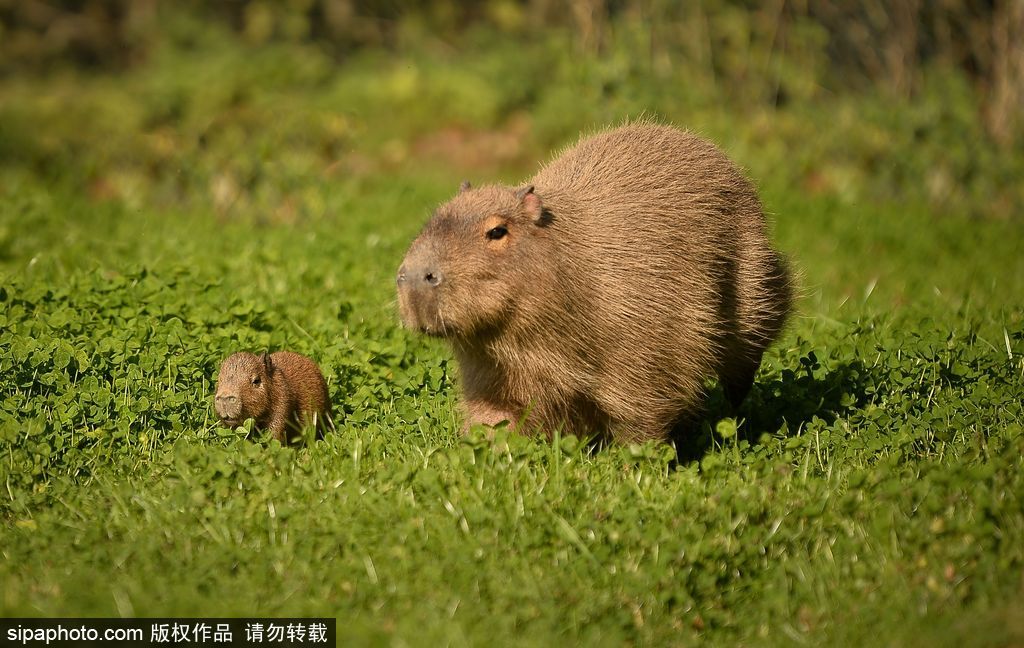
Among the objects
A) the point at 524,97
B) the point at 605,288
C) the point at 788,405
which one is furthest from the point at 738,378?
the point at 524,97

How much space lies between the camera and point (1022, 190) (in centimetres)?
987

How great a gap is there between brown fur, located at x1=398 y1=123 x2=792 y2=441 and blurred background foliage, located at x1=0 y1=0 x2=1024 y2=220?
383 centimetres

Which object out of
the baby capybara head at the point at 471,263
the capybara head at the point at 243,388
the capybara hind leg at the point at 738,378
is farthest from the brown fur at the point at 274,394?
the capybara hind leg at the point at 738,378

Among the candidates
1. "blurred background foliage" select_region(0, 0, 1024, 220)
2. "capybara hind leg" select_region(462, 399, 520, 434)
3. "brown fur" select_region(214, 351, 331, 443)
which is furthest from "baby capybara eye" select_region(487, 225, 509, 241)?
"blurred background foliage" select_region(0, 0, 1024, 220)

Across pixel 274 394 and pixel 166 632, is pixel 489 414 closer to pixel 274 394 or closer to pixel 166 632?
pixel 274 394

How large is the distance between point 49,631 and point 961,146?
8.73 metres

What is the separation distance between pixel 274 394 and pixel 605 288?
1.41 meters

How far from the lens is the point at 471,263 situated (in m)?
4.22

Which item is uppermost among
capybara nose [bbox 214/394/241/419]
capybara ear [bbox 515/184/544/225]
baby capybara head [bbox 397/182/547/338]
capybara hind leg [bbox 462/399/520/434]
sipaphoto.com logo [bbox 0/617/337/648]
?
capybara ear [bbox 515/184/544/225]

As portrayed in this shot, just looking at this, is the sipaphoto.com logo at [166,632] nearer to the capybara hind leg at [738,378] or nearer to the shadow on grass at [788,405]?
the shadow on grass at [788,405]

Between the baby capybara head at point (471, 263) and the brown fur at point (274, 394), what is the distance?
87 centimetres

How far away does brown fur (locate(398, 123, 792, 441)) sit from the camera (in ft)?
14.0

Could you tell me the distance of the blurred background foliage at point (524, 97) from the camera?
998cm

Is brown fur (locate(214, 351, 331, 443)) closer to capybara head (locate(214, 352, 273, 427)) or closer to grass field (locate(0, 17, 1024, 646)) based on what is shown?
capybara head (locate(214, 352, 273, 427))
